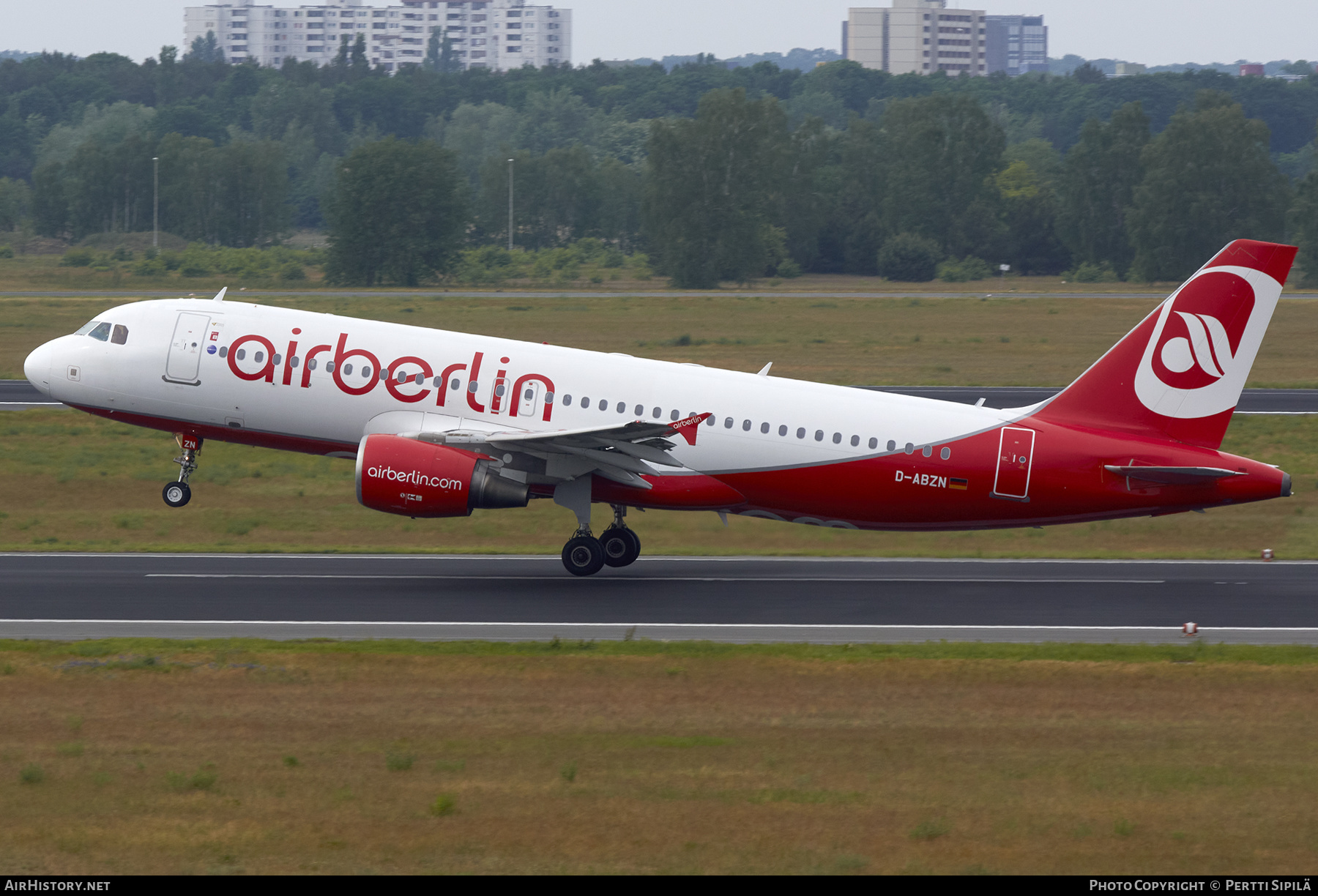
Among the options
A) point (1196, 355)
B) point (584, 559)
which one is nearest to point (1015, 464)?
point (1196, 355)

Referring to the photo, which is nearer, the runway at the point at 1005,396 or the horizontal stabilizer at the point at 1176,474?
the horizontal stabilizer at the point at 1176,474

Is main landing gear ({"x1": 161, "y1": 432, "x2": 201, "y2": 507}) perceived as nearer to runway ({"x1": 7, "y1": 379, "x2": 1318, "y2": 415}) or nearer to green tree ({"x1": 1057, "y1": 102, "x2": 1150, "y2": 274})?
runway ({"x1": 7, "y1": 379, "x2": 1318, "y2": 415})

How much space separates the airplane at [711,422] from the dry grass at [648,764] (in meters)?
7.24

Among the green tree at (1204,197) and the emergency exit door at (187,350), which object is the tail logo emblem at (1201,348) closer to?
the emergency exit door at (187,350)

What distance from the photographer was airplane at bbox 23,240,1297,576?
30.5 metres

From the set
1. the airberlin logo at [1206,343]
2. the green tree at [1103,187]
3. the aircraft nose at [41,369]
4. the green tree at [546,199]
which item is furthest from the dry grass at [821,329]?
the green tree at [546,199]

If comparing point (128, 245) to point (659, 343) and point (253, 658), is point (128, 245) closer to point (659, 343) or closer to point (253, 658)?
point (659, 343)

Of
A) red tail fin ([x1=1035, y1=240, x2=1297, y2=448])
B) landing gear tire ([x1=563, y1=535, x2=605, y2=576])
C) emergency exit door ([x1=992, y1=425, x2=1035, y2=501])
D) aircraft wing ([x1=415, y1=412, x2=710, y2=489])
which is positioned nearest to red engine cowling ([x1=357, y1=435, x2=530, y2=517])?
aircraft wing ([x1=415, y1=412, x2=710, y2=489])

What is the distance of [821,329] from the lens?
86.0 metres

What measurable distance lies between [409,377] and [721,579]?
25.4ft

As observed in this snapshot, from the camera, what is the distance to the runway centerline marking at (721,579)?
104 ft

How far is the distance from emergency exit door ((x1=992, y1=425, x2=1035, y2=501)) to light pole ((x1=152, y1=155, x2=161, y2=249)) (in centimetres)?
11413

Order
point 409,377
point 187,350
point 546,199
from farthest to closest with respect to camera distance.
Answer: point 546,199 → point 187,350 → point 409,377

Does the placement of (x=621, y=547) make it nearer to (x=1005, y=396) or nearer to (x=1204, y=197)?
(x=1005, y=396)
